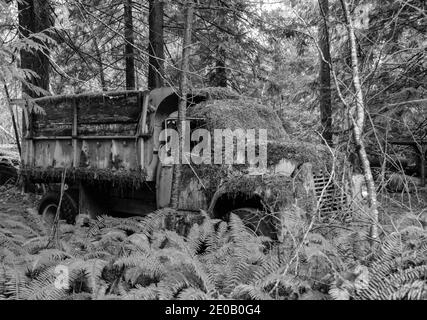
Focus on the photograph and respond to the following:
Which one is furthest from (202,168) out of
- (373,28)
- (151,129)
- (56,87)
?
(56,87)

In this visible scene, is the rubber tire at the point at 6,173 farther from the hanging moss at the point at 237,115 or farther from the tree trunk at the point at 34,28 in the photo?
the hanging moss at the point at 237,115

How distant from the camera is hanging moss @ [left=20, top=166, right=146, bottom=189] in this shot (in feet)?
20.7

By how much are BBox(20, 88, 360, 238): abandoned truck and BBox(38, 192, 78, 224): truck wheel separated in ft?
0.07

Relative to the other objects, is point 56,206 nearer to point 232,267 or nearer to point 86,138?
point 86,138

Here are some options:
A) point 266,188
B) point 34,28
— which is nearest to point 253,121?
point 266,188

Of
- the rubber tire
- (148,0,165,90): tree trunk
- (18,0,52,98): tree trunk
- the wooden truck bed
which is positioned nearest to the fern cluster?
the wooden truck bed

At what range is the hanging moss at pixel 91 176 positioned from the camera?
630cm

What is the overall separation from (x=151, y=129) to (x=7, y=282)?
3.23 meters

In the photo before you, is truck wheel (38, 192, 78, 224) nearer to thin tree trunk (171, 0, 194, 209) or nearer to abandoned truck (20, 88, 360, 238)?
abandoned truck (20, 88, 360, 238)

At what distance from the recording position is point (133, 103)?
6453mm

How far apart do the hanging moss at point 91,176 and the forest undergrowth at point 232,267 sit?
1.56 m

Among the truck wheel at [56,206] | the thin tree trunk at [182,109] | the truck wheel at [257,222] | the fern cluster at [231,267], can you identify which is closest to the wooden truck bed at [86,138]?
the truck wheel at [56,206]

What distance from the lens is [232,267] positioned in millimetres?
3893

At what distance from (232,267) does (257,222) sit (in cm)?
130
